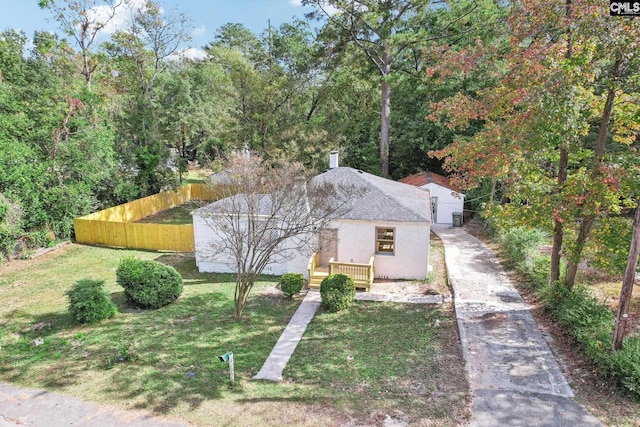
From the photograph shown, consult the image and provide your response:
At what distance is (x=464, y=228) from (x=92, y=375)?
19279 mm

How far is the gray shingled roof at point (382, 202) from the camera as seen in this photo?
14016 mm

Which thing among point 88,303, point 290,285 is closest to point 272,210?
point 290,285

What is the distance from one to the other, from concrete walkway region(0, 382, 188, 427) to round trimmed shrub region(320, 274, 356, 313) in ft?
18.8

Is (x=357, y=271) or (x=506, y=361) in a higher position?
(x=357, y=271)

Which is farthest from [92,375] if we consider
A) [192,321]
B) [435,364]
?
[435,364]

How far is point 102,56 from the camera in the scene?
80.0 feet

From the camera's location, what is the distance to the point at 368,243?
14.5 meters

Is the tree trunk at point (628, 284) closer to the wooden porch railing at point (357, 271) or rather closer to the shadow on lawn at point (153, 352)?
the wooden porch railing at point (357, 271)

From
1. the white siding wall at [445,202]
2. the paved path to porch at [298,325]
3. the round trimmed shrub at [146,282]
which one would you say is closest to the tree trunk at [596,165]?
the paved path to porch at [298,325]

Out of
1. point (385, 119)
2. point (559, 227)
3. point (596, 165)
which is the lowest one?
point (559, 227)

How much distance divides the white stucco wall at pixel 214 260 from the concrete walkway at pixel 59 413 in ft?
25.5

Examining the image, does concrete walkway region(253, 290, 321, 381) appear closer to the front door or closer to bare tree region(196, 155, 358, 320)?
bare tree region(196, 155, 358, 320)

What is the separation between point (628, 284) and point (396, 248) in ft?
24.5

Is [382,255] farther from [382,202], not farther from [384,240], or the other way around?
[382,202]
